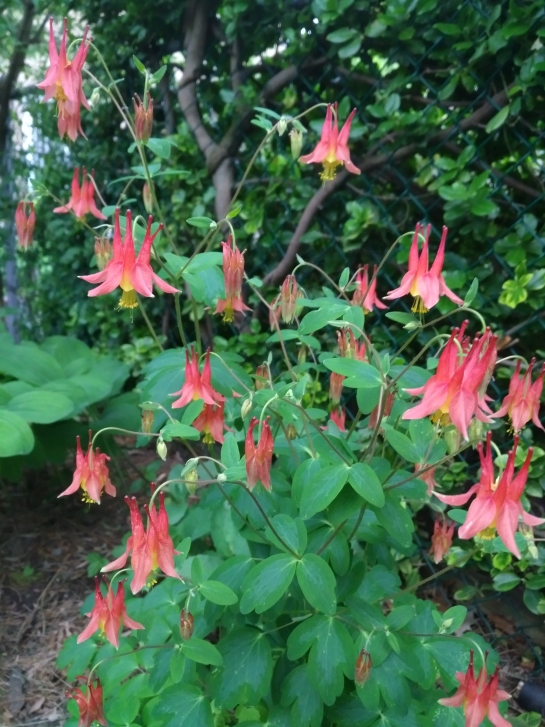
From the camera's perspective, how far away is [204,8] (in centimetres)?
212

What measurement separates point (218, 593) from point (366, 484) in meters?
0.31

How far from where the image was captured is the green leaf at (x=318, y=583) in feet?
2.82

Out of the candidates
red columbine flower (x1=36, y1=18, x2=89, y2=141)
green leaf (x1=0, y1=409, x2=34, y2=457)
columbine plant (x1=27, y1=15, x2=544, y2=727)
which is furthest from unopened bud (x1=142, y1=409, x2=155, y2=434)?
red columbine flower (x1=36, y1=18, x2=89, y2=141)

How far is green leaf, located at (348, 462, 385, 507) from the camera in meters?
0.83

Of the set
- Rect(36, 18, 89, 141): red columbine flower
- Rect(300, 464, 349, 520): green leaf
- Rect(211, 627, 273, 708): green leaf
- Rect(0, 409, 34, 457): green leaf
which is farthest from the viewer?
Rect(0, 409, 34, 457): green leaf

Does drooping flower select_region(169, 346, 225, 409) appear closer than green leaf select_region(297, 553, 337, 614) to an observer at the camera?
No

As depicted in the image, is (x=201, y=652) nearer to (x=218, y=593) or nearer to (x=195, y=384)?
(x=218, y=593)

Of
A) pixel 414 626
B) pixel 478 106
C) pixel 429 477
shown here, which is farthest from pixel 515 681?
pixel 478 106

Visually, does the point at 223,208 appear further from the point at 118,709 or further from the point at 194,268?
the point at 118,709

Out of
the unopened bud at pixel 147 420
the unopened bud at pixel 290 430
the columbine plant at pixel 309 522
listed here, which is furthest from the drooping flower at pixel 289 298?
the unopened bud at pixel 147 420

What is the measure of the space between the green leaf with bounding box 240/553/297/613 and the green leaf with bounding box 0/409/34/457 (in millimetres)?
767

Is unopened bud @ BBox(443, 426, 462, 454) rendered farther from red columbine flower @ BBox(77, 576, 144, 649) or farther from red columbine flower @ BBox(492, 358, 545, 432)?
red columbine flower @ BBox(77, 576, 144, 649)

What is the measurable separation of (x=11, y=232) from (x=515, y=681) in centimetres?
318

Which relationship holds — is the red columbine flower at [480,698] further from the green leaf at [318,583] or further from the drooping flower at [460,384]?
the drooping flower at [460,384]
